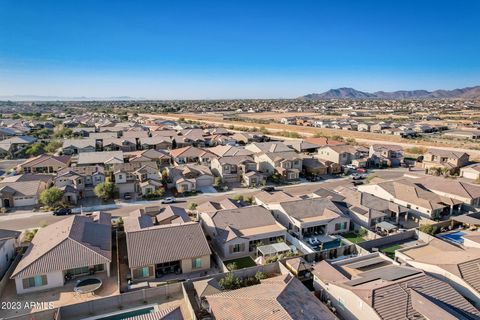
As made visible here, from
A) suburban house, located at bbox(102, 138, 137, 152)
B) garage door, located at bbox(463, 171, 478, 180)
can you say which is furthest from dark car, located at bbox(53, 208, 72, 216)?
garage door, located at bbox(463, 171, 478, 180)

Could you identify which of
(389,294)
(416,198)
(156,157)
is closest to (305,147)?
(156,157)

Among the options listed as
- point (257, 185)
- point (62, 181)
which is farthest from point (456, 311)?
point (62, 181)

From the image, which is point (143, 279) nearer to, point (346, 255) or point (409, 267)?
point (346, 255)

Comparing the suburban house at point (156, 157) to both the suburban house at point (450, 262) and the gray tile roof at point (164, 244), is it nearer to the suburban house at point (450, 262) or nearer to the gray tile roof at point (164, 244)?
the gray tile roof at point (164, 244)

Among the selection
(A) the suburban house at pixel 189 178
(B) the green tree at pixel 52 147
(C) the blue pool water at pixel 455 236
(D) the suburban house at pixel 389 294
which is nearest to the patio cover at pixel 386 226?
(C) the blue pool water at pixel 455 236

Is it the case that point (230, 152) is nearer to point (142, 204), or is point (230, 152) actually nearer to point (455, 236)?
point (142, 204)

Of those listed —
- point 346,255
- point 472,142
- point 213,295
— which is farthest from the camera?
point 472,142
